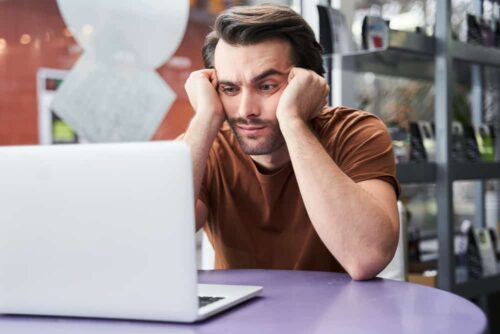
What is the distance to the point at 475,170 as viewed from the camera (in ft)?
10.6

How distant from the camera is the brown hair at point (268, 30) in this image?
1.73 m

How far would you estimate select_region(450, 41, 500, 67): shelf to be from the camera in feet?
10.0

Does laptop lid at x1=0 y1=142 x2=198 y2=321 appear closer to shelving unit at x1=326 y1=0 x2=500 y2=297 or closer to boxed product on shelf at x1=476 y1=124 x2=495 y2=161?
shelving unit at x1=326 y1=0 x2=500 y2=297

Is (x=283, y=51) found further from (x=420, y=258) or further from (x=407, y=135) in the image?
(x=420, y=258)

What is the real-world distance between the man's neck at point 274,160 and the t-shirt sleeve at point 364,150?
13cm

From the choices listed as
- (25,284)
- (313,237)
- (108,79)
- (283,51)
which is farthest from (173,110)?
(25,284)

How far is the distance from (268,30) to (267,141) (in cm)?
30

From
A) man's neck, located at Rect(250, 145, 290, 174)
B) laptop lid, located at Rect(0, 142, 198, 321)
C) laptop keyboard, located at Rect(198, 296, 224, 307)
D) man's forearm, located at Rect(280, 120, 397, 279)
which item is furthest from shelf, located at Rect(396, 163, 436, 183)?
laptop lid, located at Rect(0, 142, 198, 321)

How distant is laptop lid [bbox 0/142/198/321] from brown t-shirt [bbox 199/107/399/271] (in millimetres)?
727

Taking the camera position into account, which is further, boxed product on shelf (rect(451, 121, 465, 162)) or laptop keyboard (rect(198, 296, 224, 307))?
boxed product on shelf (rect(451, 121, 465, 162))

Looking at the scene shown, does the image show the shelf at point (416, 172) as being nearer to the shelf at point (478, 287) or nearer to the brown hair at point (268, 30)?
the shelf at point (478, 287)

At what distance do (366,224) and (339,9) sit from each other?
191 centimetres

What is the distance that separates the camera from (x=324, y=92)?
173 centimetres

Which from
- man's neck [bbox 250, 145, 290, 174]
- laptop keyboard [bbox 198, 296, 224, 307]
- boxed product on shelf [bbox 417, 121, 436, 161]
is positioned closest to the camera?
laptop keyboard [bbox 198, 296, 224, 307]
